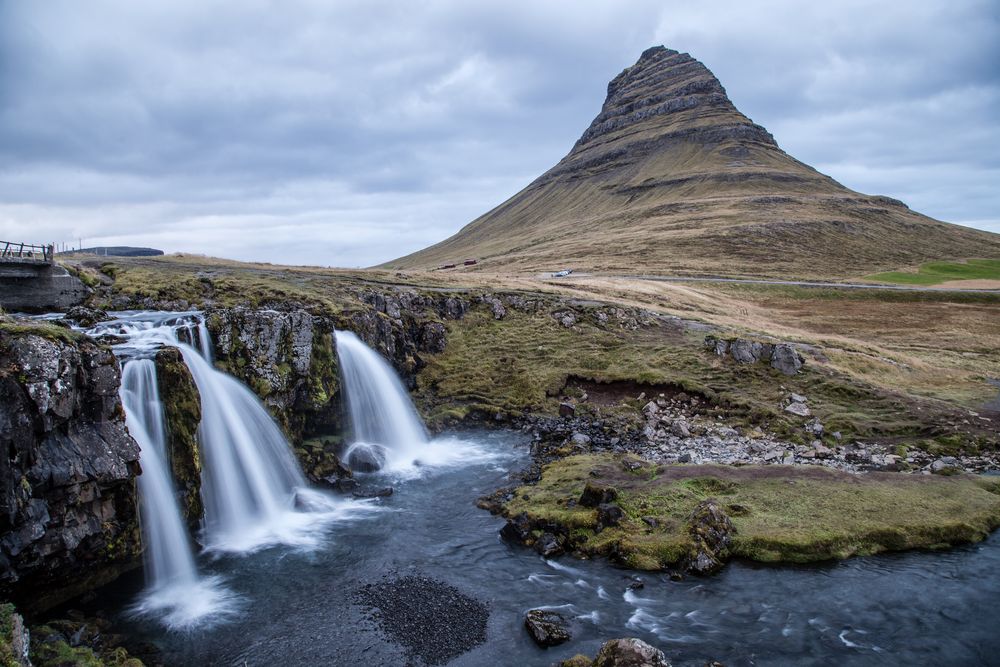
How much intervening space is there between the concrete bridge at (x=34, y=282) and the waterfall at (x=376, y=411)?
49.7 feet

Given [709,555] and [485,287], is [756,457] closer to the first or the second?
[709,555]

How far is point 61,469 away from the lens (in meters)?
16.3

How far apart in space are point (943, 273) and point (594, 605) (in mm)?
117072

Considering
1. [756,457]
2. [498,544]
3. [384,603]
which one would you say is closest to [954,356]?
[756,457]

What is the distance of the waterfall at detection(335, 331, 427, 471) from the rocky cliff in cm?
1297

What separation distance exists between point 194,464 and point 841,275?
11096cm

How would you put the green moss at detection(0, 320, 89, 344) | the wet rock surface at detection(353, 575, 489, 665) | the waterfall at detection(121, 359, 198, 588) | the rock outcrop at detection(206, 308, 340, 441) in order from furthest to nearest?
the rock outcrop at detection(206, 308, 340, 441) → the waterfall at detection(121, 359, 198, 588) → the green moss at detection(0, 320, 89, 344) → the wet rock surface at detection(353, 575, 489, 665)

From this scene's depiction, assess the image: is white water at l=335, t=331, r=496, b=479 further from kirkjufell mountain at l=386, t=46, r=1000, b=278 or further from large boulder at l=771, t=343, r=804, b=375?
kirkjufell mountain at l=386, t=46, r=1000, b=278

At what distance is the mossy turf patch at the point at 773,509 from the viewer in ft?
65.2

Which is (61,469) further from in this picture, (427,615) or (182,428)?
(427,615)

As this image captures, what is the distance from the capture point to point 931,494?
22.8 metres

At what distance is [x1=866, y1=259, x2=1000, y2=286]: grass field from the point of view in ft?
310

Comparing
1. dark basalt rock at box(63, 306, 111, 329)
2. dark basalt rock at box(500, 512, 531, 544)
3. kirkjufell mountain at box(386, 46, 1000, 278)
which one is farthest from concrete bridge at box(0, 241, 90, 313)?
kirkjufell mountain at box(386, 46, 1000, 278)

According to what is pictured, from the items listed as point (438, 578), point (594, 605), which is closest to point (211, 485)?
point (438, 578)
